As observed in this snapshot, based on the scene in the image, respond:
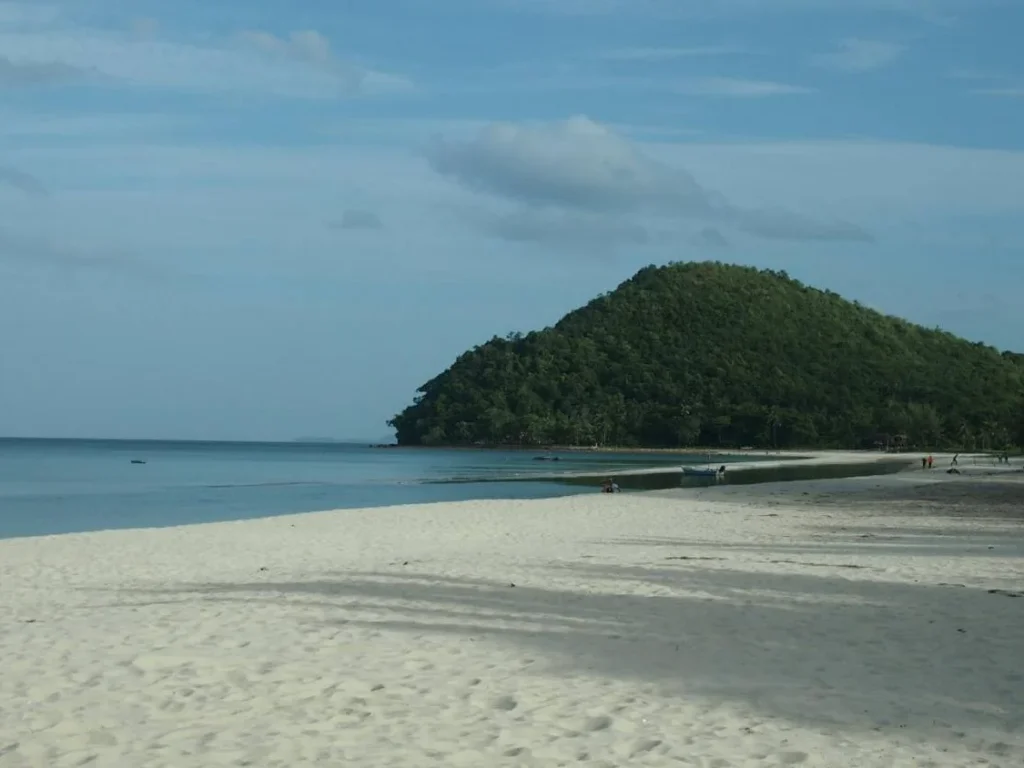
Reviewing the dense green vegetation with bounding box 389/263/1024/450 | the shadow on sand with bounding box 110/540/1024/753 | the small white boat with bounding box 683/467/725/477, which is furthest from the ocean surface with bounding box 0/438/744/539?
the dense green vegetation with bounding box 389/263/1024/450

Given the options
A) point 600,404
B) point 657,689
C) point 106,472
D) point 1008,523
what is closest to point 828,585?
point 657,689

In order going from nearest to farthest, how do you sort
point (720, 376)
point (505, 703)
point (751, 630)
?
point (505, 703), point (751, 630), point (720, 376)

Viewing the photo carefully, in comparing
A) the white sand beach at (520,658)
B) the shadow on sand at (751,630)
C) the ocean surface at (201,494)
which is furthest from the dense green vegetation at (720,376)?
the shadow on sand at (751,630)

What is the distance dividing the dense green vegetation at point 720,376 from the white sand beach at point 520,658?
116 meters

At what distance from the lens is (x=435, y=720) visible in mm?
6469

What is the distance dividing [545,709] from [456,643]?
7.20 ft

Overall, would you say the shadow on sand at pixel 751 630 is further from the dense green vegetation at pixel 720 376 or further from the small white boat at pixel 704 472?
the dense green vegetation at pixel 720 376

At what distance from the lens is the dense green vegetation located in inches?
5108

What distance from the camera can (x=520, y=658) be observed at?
825 centimetres

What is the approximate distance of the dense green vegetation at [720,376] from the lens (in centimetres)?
12975

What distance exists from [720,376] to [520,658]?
132232 millimetres

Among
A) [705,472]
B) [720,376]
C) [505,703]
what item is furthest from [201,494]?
[720,376]

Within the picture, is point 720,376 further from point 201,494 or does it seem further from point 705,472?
point 201,494

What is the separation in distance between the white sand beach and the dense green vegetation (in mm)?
115715
